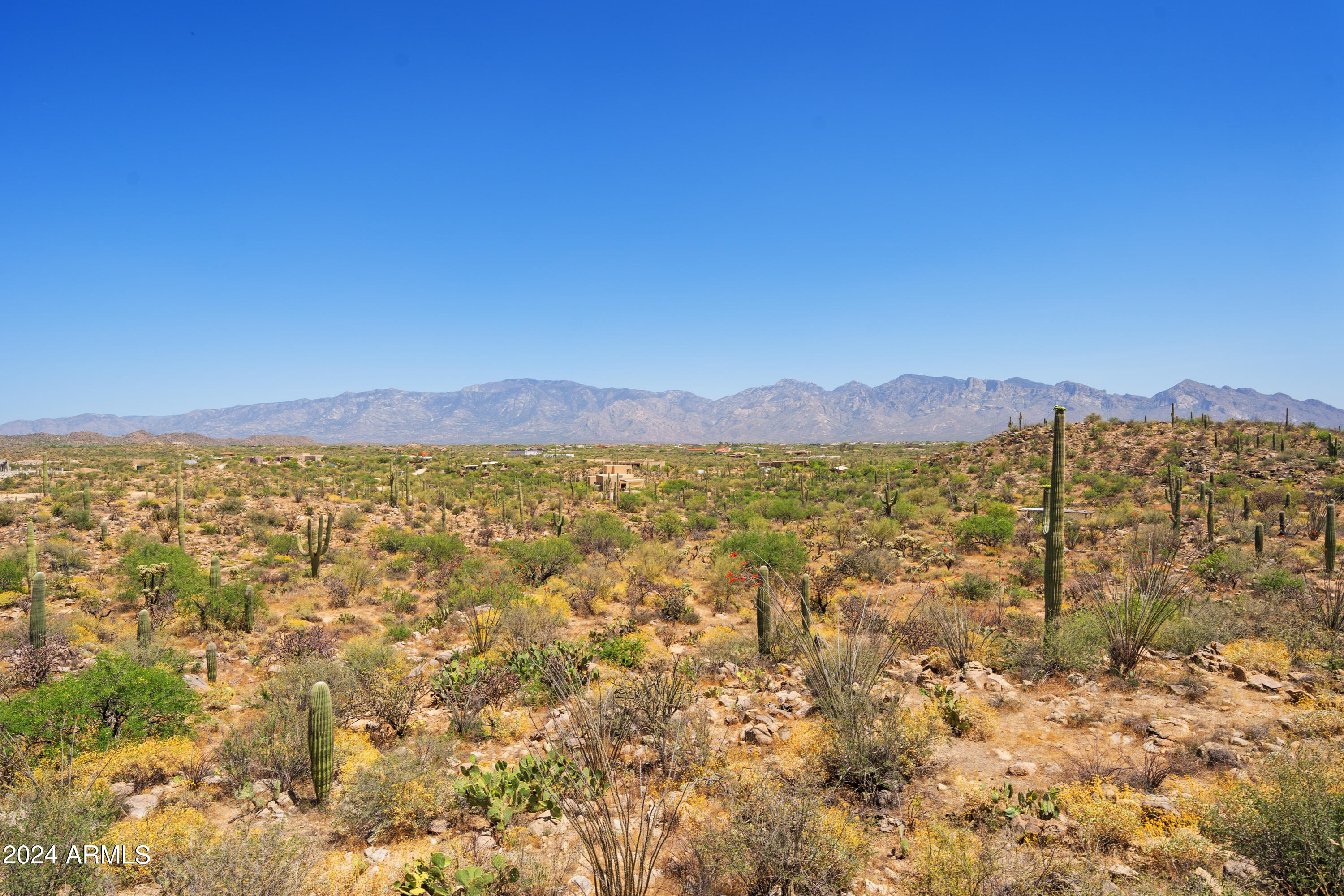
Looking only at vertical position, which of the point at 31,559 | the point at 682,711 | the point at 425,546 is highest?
the point at 31,559

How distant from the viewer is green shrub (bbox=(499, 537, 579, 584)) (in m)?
16.2

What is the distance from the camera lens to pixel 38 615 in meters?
9.84

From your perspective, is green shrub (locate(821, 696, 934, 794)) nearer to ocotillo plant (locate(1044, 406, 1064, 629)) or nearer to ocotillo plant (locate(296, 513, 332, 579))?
ocotillo plant (locate(1044, 406, 1064, 629))

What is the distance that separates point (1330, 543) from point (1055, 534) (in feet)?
29.9

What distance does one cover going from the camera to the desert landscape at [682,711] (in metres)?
4.65

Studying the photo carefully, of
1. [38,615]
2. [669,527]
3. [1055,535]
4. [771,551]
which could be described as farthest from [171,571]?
[1055,535]

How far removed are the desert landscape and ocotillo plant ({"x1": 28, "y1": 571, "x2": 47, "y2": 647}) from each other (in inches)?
1.9

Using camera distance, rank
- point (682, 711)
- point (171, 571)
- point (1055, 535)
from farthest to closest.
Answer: point (171, 571), point (1055, 535), point (682, 711)

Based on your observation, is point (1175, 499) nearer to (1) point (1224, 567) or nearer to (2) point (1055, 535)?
(1) point (1224, 567)

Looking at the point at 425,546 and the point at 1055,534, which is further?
the point at 425,546

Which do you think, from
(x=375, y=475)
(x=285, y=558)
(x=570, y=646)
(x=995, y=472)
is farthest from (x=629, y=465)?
(x=570, y=646)

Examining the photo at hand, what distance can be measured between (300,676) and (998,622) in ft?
39.6

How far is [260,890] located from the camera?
4137 millimetres

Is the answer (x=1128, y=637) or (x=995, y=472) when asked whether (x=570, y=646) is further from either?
(x=995, y=472)
